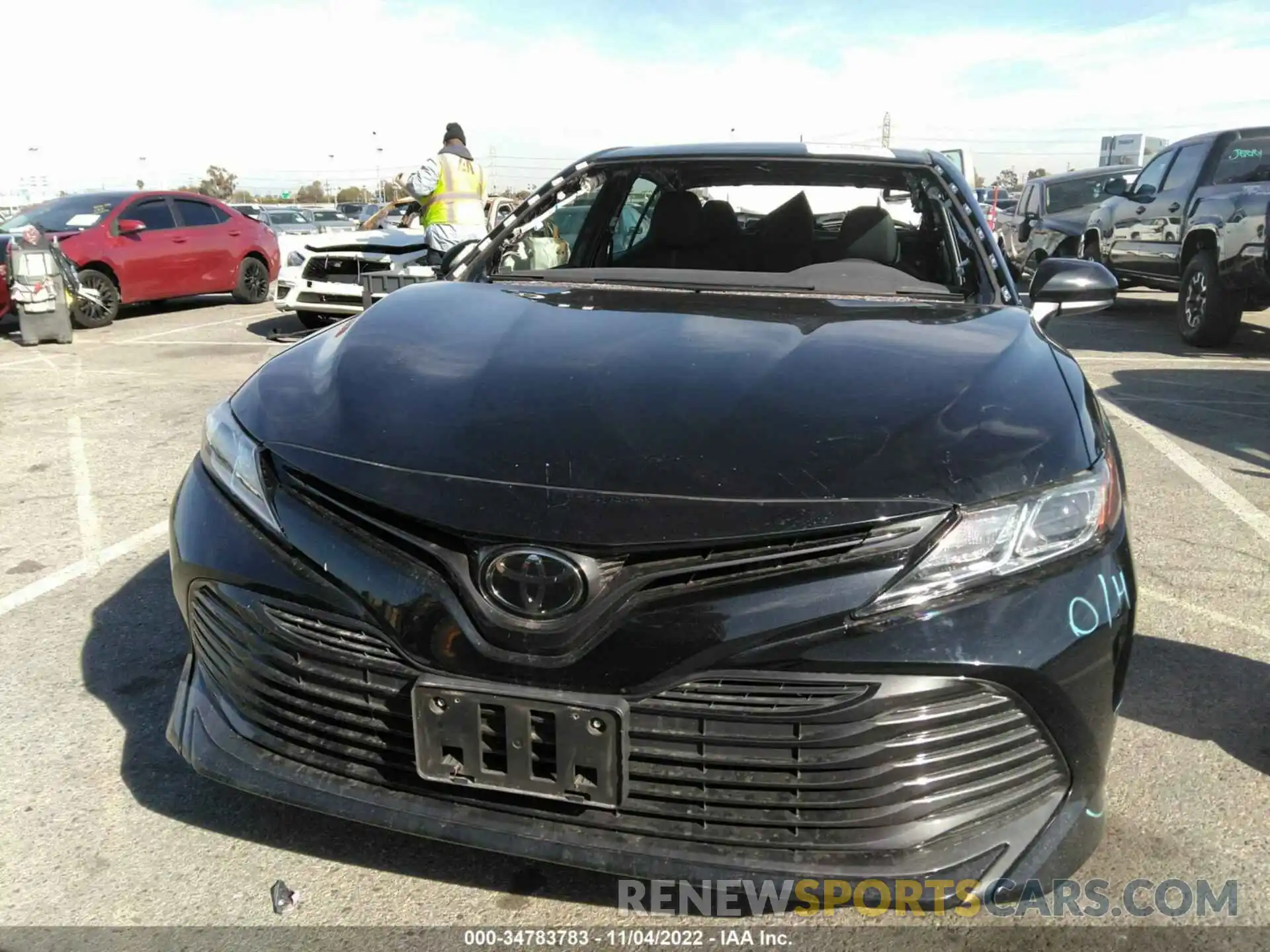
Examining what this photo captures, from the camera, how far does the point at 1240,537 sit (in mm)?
4109

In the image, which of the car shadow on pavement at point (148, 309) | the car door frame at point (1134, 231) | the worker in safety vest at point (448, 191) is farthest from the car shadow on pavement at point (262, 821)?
the car door frame at point (1134, 231)

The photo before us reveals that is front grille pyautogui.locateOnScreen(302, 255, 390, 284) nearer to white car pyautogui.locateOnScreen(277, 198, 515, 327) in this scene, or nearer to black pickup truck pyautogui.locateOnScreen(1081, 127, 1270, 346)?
white car pyautogui.locateOnScreen(277, 198, 515, 327)

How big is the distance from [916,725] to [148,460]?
15.5 feet

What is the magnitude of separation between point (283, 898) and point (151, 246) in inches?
442

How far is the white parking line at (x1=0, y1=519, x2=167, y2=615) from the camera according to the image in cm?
348

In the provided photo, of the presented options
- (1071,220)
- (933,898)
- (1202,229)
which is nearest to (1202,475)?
(933,898)

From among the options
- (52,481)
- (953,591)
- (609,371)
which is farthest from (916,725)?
(52,481)

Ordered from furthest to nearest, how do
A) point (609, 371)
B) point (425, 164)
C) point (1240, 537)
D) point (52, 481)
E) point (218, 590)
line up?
1. point (425, 164)
2. point (52, 481)
3. point (1240, 537)
4. point (609, 371)
5. point (218, 590)

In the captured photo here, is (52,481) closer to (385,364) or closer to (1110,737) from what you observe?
(385,364)

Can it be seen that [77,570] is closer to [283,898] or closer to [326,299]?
[283,898]

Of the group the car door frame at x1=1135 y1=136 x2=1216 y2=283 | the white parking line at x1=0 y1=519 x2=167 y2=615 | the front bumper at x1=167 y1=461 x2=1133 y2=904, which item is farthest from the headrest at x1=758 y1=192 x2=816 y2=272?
the car door frame at x1=1135 y1=136 x2=1216 y2=283

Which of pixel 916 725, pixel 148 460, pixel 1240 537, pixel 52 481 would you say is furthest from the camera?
pixel 148 460

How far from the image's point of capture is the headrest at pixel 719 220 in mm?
3348

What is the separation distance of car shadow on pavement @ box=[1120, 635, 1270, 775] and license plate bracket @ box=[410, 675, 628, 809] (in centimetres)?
155
